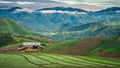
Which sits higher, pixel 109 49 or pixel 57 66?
pixel 57 66

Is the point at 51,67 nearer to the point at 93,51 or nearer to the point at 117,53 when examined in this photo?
the point at 117,53

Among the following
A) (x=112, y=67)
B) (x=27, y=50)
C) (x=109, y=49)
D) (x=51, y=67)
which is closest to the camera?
(x=51, y=67)

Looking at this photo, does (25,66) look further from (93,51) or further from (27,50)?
(93,51)

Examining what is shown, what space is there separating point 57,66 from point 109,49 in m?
96.5

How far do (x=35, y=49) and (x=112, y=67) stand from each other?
264ft

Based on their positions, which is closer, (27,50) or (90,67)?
(90,67)

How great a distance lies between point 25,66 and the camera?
3607 inches

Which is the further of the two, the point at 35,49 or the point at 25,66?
the point at 35,49

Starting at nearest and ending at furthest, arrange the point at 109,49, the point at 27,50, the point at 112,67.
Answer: the point at 112,67, the point at 27,50, the point at 109,49

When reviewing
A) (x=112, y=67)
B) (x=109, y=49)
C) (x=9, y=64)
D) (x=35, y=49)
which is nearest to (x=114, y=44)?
(x=109, y=49)

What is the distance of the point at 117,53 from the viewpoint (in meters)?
174

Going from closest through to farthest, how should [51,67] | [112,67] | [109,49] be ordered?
[51,67], [112,67], [109,49]

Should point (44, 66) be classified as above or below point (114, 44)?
above

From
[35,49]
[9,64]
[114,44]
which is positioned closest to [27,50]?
[35,49]
